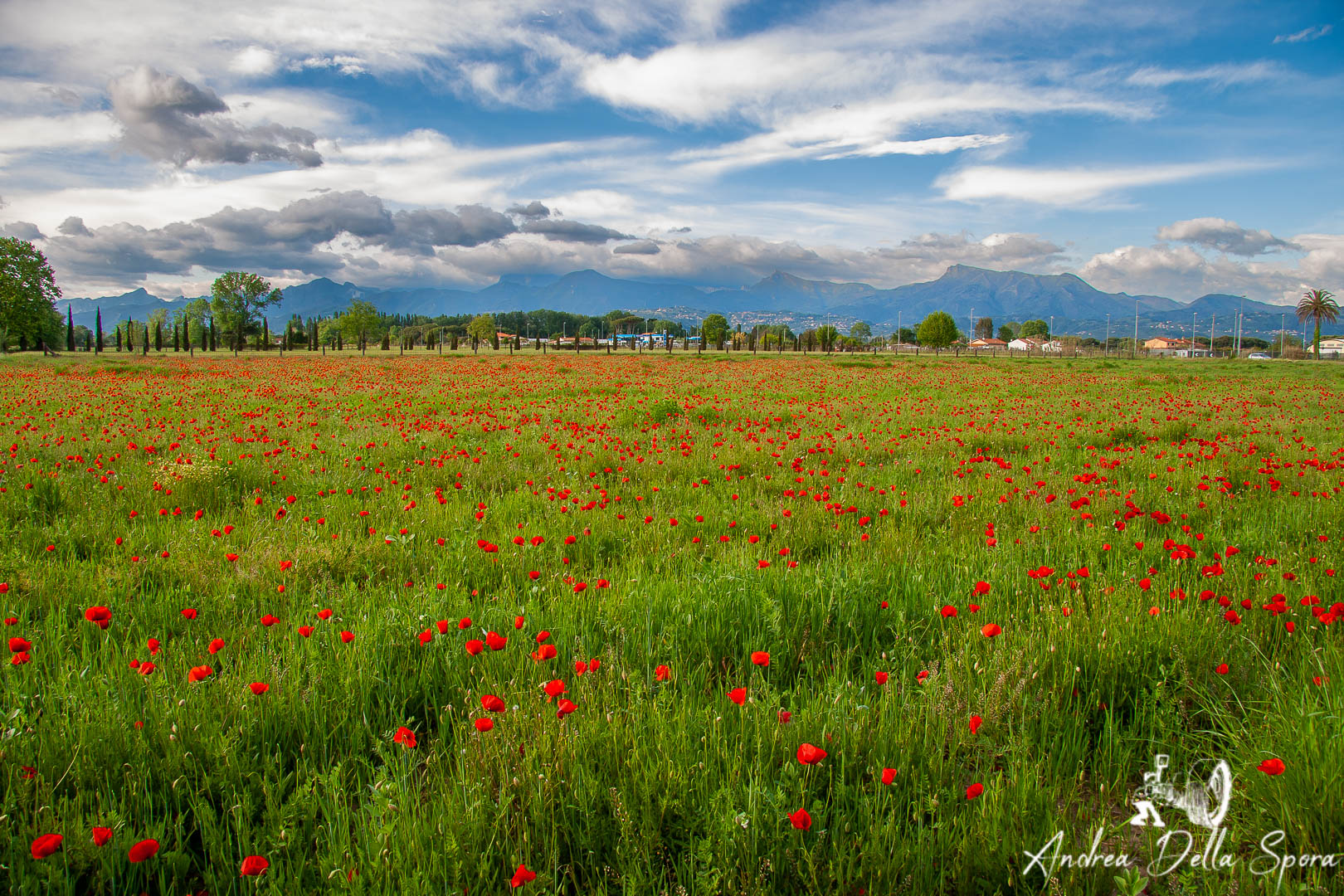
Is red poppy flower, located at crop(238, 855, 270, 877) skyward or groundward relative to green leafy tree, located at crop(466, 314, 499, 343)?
groundward

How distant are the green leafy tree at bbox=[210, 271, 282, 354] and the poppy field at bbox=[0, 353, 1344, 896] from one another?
115 metres

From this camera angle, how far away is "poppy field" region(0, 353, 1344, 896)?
1.98 m

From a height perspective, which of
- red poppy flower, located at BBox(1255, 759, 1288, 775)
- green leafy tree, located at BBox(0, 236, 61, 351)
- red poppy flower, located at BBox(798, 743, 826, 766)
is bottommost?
red poppy flower, located at BBox(798, 743, 826, 766)

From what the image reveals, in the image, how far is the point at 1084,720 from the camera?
103 inches

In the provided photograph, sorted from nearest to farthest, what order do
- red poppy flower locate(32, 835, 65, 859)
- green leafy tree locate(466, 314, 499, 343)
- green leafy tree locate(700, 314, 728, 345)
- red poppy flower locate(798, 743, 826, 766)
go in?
red poppy flower locate(32, 835, 65, 859), red poppy flower locate(798, 743, 826, 766), green leafy tree locate(466, 314, 499, 343), green leafy tree locate(700, 314, 728, 345)

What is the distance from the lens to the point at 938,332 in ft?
365

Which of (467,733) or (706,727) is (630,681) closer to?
(706,727)

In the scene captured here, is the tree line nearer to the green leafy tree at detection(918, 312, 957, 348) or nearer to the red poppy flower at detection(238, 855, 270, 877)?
the green leafy tree at detection(918, 312, 957, 348)

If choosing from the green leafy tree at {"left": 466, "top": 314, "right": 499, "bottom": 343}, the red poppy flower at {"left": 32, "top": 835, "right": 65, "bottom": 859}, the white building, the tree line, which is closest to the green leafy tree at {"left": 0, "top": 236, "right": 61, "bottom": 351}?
the tree line

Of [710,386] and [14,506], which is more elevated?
[710,386]

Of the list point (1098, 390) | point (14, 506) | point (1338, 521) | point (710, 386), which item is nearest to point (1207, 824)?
point (1338, 521)

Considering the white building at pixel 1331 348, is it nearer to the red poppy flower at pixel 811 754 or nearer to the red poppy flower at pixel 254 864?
the red poppy flower at pixel 811 754

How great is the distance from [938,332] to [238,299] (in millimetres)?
115868

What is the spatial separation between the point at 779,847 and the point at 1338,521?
610cm
